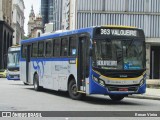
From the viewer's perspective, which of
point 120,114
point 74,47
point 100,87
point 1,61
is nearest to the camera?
point 120,114

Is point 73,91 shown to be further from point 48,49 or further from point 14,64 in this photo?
point 14,64

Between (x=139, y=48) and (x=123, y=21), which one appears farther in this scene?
(x=123, y=21)

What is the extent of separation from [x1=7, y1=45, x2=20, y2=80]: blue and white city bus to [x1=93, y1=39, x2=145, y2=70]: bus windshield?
18297 millimetres

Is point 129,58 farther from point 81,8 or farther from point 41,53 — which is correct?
point 81,8

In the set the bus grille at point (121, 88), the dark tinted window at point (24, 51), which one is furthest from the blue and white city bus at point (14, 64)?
the bus grille at point (121, 88)

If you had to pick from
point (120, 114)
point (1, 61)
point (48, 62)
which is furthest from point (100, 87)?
point (1, 61)

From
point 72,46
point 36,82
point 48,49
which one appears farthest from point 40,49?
point 72,46

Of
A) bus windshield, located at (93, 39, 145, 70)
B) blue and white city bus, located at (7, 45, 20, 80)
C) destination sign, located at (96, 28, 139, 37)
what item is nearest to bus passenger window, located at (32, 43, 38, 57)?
destination sign, located at (96, 28, 139, 37)

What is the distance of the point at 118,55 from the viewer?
61.8 ft

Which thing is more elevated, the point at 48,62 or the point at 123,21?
the point at 123,21

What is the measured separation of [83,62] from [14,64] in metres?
18.3

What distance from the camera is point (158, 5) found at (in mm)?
53781

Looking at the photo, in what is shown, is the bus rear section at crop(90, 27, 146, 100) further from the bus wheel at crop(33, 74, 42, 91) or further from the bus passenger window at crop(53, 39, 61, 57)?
the bus wheel at crop(33, 74, 42, 91)

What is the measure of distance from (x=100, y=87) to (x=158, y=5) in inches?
1446
